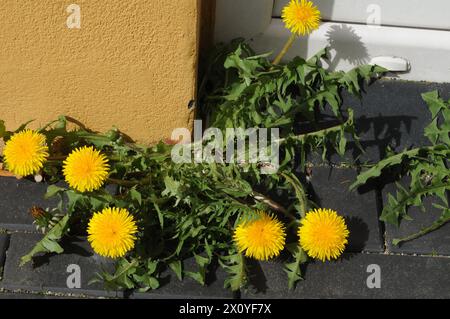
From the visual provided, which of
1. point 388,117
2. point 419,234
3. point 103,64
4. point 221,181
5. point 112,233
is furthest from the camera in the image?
point 388,117

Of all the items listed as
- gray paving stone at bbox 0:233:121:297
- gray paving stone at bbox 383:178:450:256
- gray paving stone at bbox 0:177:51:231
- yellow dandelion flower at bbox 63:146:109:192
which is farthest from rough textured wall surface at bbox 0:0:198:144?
gray paving stone at bbox 383:178:450:256

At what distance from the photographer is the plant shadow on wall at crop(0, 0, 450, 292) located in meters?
2.16

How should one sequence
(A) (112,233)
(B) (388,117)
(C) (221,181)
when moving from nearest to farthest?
(A) (112,233)
(C) (221,181)
(B) (388,117)

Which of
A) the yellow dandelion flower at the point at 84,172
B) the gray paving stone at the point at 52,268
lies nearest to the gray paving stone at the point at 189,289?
the gray paving stone at the point at 52,268

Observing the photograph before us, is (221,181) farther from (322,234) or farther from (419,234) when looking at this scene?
(419,234)

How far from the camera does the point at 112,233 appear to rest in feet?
6.73

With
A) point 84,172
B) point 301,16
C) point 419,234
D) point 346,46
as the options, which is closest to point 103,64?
point 84,172

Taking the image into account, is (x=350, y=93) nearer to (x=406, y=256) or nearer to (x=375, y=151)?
(x=375, y=151)

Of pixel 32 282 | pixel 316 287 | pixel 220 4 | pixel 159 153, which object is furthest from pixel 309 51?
pixel 32 282

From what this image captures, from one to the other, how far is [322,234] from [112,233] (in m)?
0.68

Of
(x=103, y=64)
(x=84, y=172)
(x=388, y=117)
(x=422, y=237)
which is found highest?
A: (x=103, y=64)

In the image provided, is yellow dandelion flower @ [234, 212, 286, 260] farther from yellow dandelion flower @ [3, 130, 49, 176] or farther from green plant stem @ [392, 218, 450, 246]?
yellow dandelion flower @ [3, 130, 49, 176]

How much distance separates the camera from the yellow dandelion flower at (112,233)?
6.72ft

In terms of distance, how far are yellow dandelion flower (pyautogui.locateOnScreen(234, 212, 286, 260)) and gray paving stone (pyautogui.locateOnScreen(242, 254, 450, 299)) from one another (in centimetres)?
22
